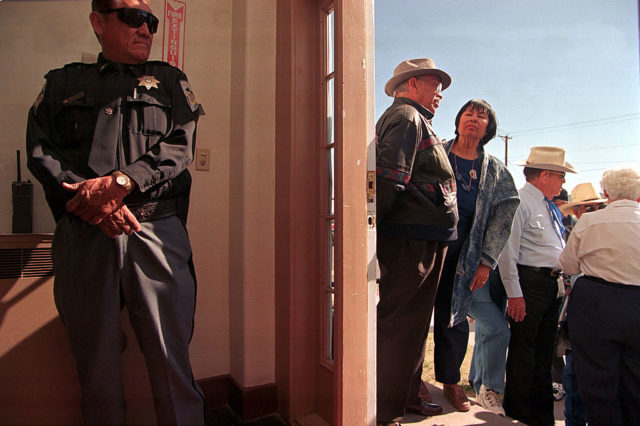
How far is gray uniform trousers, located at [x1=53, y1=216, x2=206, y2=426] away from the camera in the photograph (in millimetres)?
1397

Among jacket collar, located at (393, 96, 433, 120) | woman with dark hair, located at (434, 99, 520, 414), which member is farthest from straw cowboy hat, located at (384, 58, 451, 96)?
woman with dark hair, located at (434, 99, 520, 414)

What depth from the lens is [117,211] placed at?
4.39 feet

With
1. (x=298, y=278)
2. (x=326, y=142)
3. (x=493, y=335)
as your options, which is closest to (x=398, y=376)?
(x=298, y=278)

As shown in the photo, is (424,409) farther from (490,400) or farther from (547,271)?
(547,271)

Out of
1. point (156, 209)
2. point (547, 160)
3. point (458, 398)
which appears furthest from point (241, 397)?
point (547, 160)

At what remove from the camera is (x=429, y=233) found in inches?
81.0

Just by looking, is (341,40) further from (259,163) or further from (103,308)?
(103,308)

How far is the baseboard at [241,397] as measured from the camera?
1921 mm

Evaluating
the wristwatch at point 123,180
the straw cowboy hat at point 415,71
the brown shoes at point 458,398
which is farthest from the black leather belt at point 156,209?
the brown shoes at point 458,398

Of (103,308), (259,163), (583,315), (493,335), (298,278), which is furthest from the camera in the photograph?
Answer: (493,335)

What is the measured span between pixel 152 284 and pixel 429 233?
1.29 metres

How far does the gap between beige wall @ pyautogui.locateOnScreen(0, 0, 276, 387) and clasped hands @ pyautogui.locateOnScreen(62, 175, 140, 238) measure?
684 millimetres

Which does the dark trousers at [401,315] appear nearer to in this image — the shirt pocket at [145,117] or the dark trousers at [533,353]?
the dark trousers at [533,353]

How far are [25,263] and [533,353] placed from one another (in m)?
2.68
